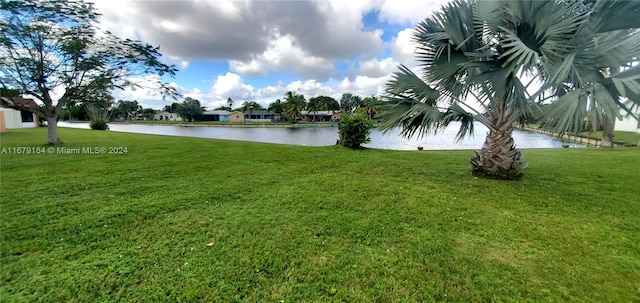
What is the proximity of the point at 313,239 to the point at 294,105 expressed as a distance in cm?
6056

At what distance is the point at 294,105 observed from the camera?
2438 inches

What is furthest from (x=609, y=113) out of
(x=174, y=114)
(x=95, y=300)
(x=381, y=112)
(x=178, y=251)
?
(x=174, y=114)

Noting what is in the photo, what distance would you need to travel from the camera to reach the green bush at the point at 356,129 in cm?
1057

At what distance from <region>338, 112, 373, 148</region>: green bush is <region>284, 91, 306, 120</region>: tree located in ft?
172

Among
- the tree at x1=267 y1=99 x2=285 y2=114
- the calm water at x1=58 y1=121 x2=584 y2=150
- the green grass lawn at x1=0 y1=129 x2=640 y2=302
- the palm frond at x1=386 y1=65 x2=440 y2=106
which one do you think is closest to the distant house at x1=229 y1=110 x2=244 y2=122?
the tree at x1=267 y1=99 x2=285 y2=114

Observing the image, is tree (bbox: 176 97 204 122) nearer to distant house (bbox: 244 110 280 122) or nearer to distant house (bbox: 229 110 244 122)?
distant house (bbox: 229 110 244 122)

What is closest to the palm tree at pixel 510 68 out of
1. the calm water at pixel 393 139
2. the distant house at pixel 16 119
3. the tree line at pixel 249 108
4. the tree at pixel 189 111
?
the calm water at pixel 393 139

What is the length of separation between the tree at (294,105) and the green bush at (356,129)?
52.4 meters

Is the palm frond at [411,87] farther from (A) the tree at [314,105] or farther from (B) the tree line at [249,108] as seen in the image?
(A) the tree at [314,105]

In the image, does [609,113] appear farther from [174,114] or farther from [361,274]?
[174,114]

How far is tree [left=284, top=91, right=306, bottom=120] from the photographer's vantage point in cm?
6226

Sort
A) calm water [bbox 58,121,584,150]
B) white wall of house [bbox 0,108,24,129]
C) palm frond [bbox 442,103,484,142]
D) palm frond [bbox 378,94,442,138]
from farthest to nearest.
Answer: white wall of house [bbox 0,108,24,129] < calm water [bbox 58,121,584,150] < palm frond [bbox 442,103,484,142] < palm frond [bbox 378,94,442,138]

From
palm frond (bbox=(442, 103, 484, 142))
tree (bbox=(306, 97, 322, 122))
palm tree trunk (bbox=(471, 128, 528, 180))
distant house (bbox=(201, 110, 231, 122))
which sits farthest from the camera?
distant house (bbox=(201, 110, 231, 122))

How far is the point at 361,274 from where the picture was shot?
2.28 metres
